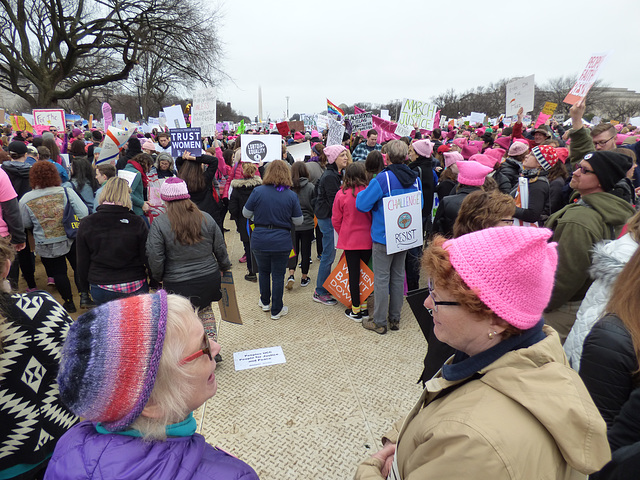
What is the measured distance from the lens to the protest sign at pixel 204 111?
283 inches

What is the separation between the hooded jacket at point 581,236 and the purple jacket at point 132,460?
243cm

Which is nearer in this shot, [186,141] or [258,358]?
[258,358]

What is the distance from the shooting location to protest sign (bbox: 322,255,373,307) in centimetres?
460

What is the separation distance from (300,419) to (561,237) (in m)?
2.46

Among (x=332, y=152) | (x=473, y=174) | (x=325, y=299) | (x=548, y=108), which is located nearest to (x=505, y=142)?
(x=548, y=108)

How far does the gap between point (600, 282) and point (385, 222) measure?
216 centimetres

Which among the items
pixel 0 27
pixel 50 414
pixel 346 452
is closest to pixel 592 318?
pixel 346 452

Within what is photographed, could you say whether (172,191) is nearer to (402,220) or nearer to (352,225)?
(352,225)

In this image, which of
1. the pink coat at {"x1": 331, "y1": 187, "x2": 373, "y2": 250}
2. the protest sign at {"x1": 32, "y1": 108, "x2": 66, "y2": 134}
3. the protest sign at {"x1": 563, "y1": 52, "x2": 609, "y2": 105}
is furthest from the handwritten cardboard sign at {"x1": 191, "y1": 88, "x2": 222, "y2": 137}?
the protest sign at {"x1": 32, "y1": 108, "x2": 66, "y2": 134}

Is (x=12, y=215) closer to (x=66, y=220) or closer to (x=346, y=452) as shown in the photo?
(x=66, y=220)

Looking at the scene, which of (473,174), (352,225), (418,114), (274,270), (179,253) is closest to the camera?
(179,253)

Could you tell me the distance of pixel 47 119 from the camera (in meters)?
12.6

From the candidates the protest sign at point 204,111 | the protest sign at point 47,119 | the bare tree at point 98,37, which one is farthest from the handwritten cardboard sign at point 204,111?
the bare tree at point 98,37

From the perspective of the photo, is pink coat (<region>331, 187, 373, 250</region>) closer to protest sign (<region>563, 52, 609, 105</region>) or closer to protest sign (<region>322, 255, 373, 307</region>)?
protest sign (<region>322, 255, 373, 307</region>)
